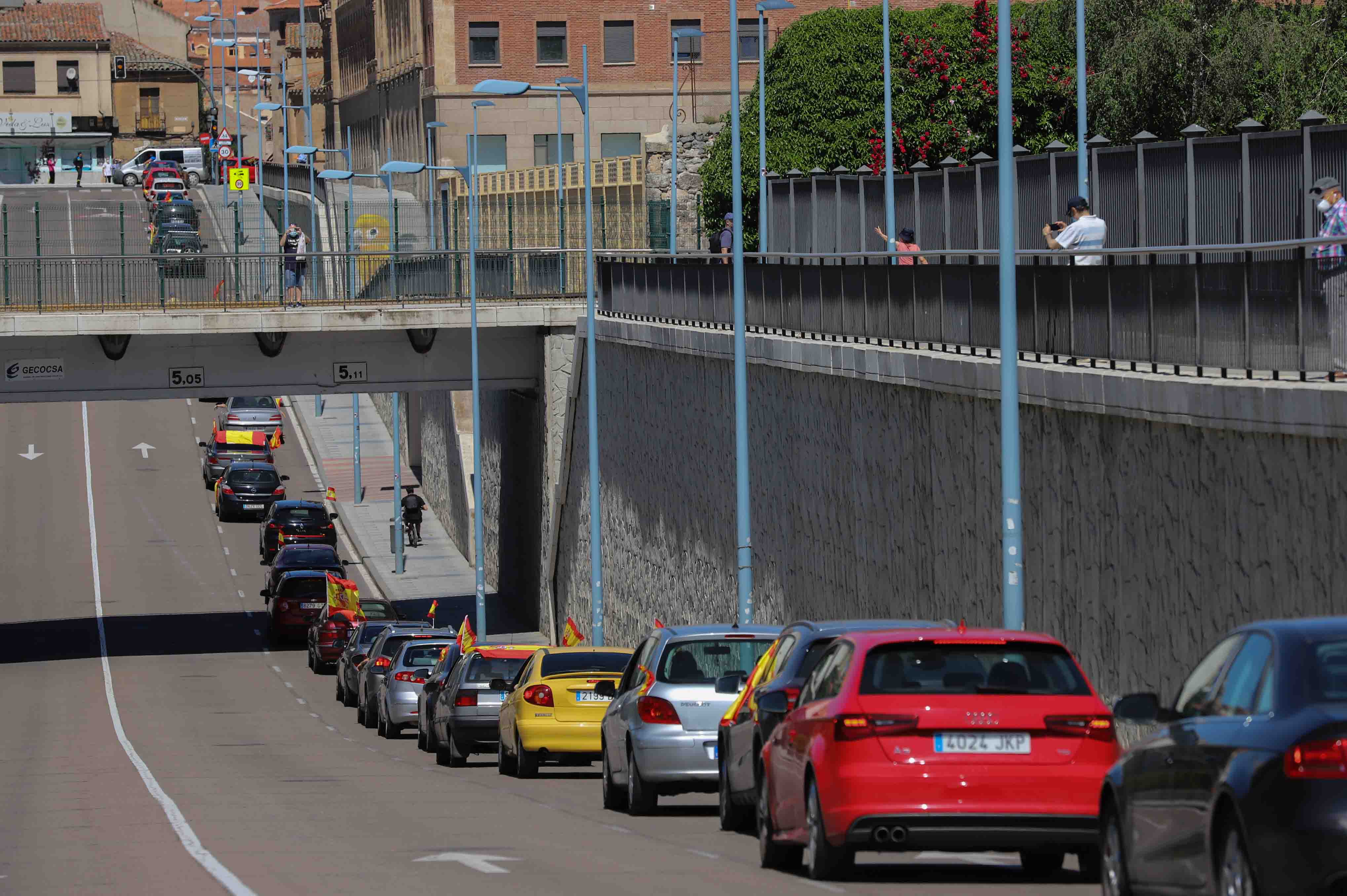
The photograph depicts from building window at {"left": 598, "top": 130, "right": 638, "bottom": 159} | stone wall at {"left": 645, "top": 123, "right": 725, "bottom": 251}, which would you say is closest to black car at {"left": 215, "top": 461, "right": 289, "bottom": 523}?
stone wall at {"left": 645, "top": 123, "right": 725, "bottom": 251}

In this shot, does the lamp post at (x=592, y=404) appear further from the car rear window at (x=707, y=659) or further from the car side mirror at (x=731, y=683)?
the car side mirror at (x=731, y=683)

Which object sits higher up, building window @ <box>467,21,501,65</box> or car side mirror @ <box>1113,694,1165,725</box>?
building window @ <box>467,21,501,65</box>

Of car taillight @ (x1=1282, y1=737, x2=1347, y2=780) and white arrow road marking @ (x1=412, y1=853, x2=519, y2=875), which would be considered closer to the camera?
car taillight @ (x1=1282, y1=737, x2=1347, y2=780)

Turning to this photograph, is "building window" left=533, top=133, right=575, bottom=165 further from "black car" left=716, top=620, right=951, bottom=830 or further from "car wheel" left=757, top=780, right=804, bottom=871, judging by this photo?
"car wheel" left=757, top=780, right=804, bottom=871

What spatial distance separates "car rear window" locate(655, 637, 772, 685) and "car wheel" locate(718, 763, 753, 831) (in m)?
1.17

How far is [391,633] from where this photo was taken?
35.8m

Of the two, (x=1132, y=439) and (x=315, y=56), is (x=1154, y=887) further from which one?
(x=315, y=56)

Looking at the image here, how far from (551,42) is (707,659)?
7887cm

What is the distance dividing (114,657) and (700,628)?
1347 inches

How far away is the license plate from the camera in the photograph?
11391 mm

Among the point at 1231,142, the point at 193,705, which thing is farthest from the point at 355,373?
the point at 1231,142

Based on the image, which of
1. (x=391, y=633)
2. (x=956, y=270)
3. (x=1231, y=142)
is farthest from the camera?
(x=391, y=633)

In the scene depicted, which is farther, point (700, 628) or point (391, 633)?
point (391, 633)

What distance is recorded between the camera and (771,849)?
13.2 metres
